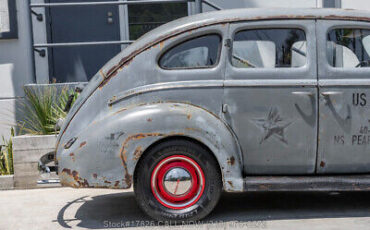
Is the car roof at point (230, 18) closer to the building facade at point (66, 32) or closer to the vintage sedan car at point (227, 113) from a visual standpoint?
the vintage sedan car at point (227, 113)

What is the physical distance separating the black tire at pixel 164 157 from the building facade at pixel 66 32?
3549 mm

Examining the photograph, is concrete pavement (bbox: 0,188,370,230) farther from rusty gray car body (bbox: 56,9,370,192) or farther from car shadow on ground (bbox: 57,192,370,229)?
rusty gray car body (bbox: 56,9,370,192)

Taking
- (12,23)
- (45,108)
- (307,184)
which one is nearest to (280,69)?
(307,184)

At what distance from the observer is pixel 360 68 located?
456cm

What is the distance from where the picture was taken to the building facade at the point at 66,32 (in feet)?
24.3

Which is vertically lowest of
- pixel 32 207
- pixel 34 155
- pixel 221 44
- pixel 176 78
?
pixel 32 207

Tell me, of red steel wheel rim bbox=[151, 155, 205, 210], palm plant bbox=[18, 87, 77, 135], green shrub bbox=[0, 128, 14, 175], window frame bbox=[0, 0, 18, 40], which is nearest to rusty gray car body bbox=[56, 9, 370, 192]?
red steel wheel rim bbox=[151, 155, 205, 210]

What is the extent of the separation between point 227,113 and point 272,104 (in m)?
0.42

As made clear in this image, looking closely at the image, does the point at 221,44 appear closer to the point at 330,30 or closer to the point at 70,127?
the point at 330,30

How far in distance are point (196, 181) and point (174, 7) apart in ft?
15.9

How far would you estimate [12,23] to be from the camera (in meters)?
7.44

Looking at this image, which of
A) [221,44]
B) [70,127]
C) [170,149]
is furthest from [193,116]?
[70,127]

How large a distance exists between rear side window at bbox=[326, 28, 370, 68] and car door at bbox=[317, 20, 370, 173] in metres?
0.01

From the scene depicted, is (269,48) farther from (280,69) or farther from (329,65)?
(329,65)
